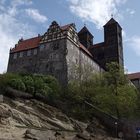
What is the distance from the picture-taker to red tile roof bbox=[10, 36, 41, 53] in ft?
235

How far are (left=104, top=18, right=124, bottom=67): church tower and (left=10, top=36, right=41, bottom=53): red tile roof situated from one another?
23.5m

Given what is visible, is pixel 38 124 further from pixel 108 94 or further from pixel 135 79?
pixel 135 79

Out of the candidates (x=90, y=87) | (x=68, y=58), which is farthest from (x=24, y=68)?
(x=90, y=87)

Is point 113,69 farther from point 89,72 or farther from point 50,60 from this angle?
point 50,60

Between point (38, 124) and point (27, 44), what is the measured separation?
38947 mm

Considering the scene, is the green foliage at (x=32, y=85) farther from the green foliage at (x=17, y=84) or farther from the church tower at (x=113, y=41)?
the church tower at (x=113, y=41)

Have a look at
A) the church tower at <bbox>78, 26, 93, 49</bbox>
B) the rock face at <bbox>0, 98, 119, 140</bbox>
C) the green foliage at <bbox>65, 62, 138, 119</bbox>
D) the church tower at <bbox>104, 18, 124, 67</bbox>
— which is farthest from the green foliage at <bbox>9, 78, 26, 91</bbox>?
the church tower at <bbox>78, 26, 93, 49</bbox>

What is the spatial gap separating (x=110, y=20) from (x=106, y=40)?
7.36m

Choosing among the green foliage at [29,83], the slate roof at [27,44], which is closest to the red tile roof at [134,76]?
the slate roof at [27,44]

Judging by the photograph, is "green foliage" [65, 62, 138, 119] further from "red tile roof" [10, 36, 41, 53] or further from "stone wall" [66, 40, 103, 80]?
"red tile roof" [10, 36, 41, 53]

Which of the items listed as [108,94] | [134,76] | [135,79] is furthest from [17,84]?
[134,76]

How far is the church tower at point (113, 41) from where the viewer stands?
285 ft

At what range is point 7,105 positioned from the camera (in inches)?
1580

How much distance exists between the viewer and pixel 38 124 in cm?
3800
